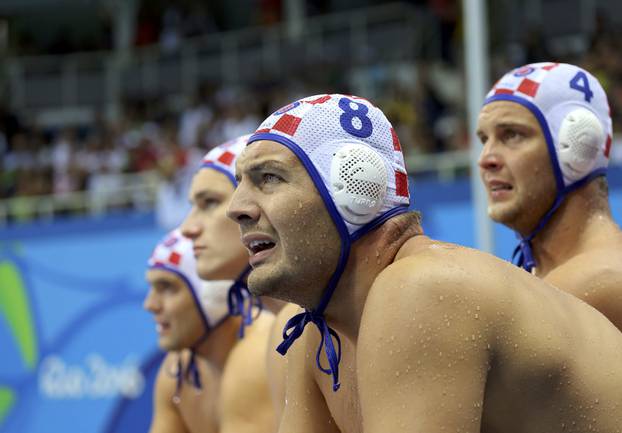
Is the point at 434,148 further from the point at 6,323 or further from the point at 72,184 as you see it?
the point at 72,184

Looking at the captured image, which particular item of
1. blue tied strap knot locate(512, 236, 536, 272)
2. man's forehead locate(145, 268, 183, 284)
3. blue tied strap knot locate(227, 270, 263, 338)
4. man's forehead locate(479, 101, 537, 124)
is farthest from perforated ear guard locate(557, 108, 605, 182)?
man's forehead locate(145, 268, 183, 284)

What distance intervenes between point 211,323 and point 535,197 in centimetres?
200

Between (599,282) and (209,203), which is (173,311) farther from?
(599,282)

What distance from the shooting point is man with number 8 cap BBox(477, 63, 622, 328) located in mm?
3957

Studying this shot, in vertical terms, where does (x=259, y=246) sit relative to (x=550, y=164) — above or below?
above

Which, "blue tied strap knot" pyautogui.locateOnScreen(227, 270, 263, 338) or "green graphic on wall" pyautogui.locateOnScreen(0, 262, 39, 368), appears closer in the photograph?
"blue tied strap knot" pyautogui.locateOnScreen(227, 270, 263, 338)

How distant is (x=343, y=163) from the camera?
2891mm

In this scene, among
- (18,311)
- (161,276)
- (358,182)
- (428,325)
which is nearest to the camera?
(428,325)

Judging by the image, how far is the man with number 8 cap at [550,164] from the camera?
3.96 metres

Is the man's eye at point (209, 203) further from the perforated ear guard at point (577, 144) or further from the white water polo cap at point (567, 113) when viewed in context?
the perforated ear guard at point (577, 144)

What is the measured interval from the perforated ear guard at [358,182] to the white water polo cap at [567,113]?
1.23 metres

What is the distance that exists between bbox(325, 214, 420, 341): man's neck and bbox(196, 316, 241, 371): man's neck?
2436 mm

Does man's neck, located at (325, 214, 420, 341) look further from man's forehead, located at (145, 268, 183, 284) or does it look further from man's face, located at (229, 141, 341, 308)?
man's forehead, located at (145, 268, 183, 284)

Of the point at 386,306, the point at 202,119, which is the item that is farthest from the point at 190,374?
the point at 202,119
